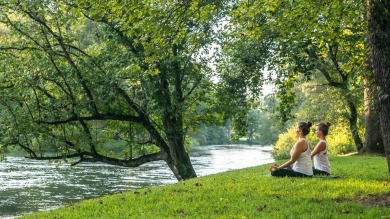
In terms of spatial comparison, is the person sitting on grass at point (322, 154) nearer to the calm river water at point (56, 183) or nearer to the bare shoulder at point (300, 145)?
the bare shoulder at point (300, 145)

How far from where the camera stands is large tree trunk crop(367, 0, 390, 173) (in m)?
7.67

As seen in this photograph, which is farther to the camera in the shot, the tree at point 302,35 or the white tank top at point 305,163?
the tree at point 302,35

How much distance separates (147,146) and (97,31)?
20.2 feet

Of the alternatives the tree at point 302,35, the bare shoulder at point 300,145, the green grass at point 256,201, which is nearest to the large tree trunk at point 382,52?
the green grass at point 256,201

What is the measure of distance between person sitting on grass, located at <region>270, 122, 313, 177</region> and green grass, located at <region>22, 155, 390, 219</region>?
31 cm

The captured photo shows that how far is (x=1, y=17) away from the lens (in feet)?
57.1

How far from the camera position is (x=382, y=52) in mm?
7906

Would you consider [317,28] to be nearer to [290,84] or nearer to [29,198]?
[290,84]

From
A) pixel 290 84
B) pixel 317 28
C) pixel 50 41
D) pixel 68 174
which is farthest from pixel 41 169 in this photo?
pixel 317 28

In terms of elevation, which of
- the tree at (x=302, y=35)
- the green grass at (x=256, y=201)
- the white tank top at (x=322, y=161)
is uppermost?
the tree at (x=302, y=35)

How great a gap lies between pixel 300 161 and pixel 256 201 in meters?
3.19

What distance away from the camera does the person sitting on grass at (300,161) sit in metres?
10.8

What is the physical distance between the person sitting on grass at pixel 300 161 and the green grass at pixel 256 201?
314mm

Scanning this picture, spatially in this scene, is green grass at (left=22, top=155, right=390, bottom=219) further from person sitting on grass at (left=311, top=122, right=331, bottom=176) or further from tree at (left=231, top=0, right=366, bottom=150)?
tree at (left=231, top=0, right=366, bottom=150)
